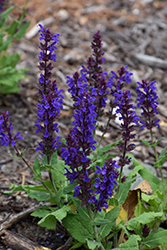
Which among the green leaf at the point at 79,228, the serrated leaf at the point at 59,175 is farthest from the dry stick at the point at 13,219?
the green leaf at the point at 79,228

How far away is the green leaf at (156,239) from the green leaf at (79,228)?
1.88 ft

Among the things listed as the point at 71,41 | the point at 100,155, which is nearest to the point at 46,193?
the point at 100,155

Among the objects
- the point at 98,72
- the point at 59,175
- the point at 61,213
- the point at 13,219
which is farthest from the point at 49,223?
the point at 98,72

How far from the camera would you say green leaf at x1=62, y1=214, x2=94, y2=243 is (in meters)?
3.08

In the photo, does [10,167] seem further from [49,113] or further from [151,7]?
[151,7]

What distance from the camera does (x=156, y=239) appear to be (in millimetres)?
3186

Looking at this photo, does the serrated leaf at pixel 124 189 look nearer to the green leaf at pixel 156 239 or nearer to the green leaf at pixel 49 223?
the green leaf at pixel 156 239

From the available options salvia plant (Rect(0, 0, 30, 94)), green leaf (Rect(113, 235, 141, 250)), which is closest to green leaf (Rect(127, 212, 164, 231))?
green leaf (Rect(113, 235, 141, 250))

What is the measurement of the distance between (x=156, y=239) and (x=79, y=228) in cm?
77

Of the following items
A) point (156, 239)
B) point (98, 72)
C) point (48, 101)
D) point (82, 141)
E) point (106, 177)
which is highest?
point (98, 72)

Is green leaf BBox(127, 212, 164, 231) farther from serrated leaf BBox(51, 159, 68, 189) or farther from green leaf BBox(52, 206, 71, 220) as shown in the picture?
serrated leaf BBox(51, 159, 68, 189)

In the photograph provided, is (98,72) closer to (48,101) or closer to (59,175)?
(48,101)

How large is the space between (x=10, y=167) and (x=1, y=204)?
0.82 m

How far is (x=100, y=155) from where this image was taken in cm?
378
